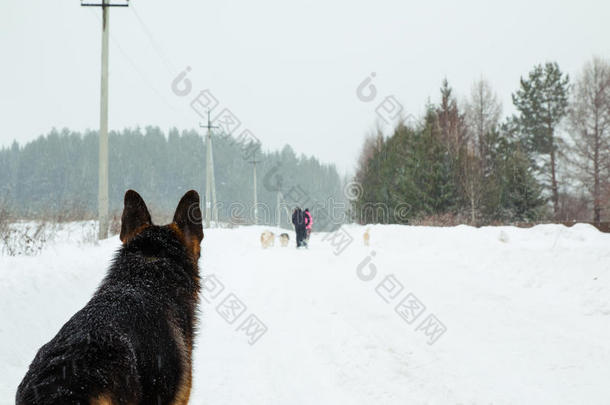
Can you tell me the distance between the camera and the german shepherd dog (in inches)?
44.2

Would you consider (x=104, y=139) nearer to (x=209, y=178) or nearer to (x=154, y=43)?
(x=154, y=43)

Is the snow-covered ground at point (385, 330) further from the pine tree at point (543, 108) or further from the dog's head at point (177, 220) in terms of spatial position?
the pine tree at point (543, 108)

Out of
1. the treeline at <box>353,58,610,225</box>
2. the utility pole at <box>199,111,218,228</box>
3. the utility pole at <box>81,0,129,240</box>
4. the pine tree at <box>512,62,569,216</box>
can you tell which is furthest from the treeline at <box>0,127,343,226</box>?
the utility pole at <box>81,0,129,240</box>

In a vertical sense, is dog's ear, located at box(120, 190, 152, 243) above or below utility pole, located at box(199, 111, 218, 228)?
below

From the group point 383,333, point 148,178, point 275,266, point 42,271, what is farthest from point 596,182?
point 148,178

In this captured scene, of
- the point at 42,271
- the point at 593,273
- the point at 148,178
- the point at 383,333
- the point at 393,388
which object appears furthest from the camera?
the point at 148,178

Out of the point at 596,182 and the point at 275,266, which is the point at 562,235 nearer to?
the point at 275,266

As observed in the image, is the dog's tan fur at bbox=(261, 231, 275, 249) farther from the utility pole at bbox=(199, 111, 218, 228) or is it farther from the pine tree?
the pine tree

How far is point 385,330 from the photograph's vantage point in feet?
15.5

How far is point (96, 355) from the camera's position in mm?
1199

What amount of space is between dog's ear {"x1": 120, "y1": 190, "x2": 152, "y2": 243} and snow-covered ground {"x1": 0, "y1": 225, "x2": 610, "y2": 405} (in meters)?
1.75

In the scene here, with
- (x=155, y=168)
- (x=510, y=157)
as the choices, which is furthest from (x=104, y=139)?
(x=155, y=168)

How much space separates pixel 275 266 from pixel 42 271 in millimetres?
6878

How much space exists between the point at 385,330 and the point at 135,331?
3918mm
